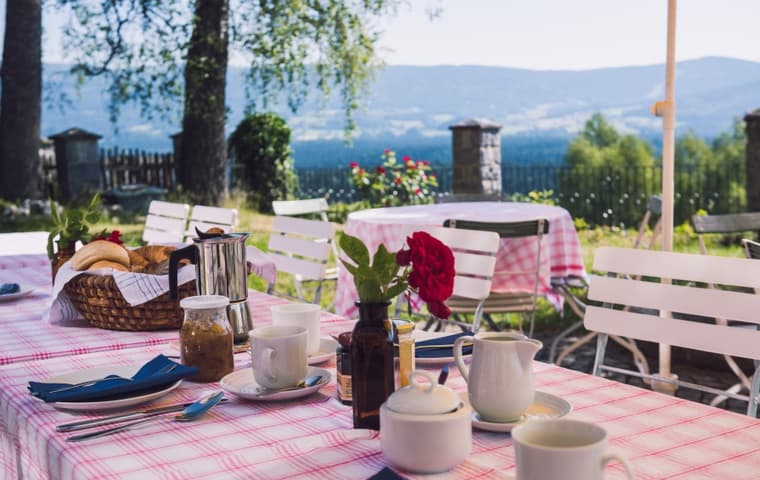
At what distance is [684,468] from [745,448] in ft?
0.44

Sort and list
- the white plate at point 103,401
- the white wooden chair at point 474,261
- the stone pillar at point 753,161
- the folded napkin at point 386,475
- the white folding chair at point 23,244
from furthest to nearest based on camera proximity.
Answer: the stone pillar at point 753,161, the white folding chair at point 23,244, the white wooden chair at point 474,261, the white plate at point 103,401, the folded napkin at point 386,475

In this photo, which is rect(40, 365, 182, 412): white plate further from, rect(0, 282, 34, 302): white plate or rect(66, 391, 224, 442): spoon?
rect(0, 282, 34, 302): white plate

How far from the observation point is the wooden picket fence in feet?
43.7

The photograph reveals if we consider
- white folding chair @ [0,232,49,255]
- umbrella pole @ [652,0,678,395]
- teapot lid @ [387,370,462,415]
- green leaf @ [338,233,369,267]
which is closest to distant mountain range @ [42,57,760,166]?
white folding chair @ [0,232,49,255]

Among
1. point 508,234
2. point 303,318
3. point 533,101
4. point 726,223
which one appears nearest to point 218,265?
point 303,318

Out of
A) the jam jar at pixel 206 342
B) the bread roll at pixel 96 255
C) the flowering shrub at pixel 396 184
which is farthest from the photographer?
the flowering shrub at pixel 396 184

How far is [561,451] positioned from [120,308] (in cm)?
147

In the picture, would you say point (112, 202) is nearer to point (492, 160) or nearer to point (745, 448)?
point (492, 160)

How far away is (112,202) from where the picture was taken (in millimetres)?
11953

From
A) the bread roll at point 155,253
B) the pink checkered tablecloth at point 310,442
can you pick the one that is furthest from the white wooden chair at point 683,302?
the bread roll at point 155,253

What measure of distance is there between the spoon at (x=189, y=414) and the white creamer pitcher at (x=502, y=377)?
45 cm

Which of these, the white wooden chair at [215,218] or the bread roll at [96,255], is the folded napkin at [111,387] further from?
the white wooden chair at [215,218]

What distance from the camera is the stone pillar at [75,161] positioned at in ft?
40.5

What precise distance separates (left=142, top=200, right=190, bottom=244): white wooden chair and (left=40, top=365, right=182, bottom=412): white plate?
2.72 meters
